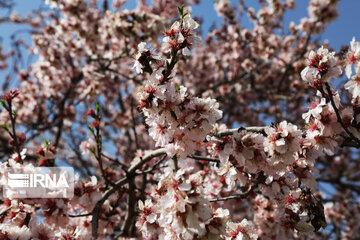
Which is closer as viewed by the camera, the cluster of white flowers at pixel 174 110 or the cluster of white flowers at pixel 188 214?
the cluster of white flowers at pixel 188 214

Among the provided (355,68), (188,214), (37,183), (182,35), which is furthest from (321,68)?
(37,183)

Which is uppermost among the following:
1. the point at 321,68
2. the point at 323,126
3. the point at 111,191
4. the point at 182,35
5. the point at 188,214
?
the point at 182,35

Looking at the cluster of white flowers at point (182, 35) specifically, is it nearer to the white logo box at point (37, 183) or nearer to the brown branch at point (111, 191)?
the brown branch at point (111, 191)

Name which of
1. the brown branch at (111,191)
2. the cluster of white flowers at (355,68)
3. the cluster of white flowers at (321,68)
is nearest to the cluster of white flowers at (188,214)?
the brown branch at (111,191)

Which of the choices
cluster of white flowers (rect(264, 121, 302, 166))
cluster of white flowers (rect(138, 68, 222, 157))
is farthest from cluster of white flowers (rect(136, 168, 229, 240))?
cluster of white flowers (rect(264, 121, 302, 166))

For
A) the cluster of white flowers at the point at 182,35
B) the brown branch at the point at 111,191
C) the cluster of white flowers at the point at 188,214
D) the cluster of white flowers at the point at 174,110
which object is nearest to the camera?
the cluster of white flowers at the point at 188,214

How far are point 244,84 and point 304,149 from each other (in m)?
5.29

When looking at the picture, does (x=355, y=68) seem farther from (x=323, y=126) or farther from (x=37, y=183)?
(x=37, y=183)

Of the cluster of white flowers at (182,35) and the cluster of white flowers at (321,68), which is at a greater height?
the cluster of white flowers at (182,35)

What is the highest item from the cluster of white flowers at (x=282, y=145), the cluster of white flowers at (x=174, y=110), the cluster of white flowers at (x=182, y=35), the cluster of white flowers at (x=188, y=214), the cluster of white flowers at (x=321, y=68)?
the cluster of white flowers at (x=182, y=35)

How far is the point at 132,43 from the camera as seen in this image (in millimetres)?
5445

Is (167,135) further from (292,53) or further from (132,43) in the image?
(292,53)

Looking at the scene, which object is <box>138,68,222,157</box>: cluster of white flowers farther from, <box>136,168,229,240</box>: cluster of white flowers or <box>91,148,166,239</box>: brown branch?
<box>91,148,166,239</box>: brown branch

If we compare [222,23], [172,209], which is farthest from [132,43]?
[172,209]
